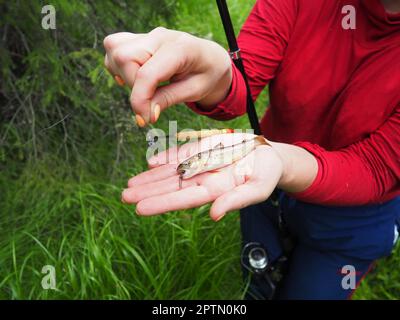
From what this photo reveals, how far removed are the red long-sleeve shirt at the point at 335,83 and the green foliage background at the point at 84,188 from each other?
889mm

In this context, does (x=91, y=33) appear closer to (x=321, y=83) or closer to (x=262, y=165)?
(x=321, y=83)

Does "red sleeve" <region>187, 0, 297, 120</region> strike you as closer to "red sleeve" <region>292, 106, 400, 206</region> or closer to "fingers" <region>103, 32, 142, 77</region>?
"red sleeve" <region>292, 106, 400, 206</region>

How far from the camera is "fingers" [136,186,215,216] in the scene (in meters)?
1.03

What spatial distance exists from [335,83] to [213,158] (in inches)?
21.1

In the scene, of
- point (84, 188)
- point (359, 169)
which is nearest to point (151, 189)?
point (359, 169)

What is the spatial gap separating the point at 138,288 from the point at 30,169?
934mm

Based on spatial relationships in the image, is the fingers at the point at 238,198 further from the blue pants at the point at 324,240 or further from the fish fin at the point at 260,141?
the blue pants at the point at 324,240

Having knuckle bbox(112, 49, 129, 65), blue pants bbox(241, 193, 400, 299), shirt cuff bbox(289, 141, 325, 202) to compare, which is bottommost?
blue pants bbox(241, 193, 400, 299)

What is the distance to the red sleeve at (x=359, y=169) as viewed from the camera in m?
1.26

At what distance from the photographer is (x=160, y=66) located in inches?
36.8

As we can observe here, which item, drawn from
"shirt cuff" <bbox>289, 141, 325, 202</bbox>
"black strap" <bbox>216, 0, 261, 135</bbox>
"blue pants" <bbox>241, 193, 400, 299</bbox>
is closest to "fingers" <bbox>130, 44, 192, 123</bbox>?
"black strap" <bbox>216, 0, 261, 135</bbox>

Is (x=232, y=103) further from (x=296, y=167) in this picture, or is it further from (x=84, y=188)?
(x=84, y=188)

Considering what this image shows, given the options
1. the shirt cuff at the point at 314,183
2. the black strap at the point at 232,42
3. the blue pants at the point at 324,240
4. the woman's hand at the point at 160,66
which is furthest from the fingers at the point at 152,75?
the blue pants at the point at 324,240

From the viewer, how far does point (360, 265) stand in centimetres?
172
